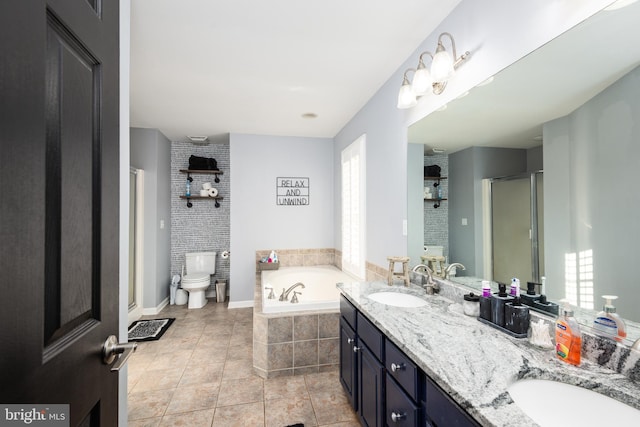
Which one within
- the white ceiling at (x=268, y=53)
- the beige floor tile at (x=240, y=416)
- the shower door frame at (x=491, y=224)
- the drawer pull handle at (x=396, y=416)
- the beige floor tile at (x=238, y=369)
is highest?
the white ceiling at (x=268, y=53)

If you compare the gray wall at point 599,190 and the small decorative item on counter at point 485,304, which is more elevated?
the gray wall at point 599,190

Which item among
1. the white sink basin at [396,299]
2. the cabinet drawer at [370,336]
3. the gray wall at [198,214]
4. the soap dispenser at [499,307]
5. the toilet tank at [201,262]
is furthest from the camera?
the gray wall at [198,214]

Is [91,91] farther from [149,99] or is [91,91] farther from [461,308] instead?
[149,99]

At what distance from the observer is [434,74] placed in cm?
169

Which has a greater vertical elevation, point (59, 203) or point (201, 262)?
point (59, 203)

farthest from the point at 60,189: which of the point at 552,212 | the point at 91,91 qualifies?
the point at 552,212

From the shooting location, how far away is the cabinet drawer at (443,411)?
822 mm

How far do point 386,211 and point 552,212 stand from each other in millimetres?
1418

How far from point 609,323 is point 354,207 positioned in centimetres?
259

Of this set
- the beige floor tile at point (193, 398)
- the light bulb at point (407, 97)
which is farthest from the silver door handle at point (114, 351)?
the light bulb at point (407, 97)

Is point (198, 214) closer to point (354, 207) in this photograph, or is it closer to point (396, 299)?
point (354, 207)

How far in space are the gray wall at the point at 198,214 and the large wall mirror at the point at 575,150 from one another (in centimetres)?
393

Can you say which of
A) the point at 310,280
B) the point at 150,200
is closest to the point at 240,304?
the point at 310,280

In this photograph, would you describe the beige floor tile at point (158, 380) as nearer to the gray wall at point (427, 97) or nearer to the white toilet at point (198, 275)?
the white toilet at point (198, 275)
